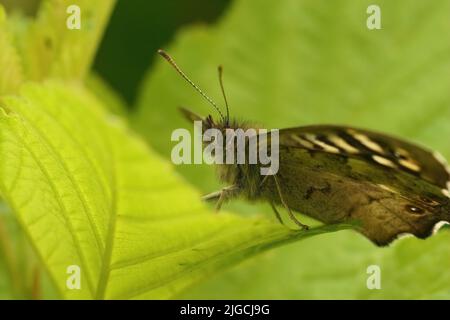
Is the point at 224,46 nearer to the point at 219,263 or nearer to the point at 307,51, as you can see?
the point at 307,51

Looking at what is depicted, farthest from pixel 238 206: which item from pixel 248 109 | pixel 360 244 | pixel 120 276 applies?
pixel 120 276

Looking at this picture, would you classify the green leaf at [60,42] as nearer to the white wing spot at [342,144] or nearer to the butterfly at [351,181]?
the butterfly at [351,181]

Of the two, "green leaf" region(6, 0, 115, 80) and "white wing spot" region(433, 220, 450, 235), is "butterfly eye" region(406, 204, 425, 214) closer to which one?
"white wing spot" region(433, 220, 450, 235)

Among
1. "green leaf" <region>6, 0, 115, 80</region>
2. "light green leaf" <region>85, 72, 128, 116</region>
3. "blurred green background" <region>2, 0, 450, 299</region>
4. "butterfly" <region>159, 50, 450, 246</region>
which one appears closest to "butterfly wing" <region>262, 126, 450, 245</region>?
"butterfly" <region>159, 50, 450, 246</region>

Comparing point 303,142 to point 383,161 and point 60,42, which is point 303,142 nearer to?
point 383,161

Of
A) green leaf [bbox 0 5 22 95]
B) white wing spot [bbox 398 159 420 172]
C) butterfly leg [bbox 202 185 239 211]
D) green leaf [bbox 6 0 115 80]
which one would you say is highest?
green leaf [bbox 6 0 115 80]

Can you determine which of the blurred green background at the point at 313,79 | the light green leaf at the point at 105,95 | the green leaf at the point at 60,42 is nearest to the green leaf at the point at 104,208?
the green leaf at the point at 60,42

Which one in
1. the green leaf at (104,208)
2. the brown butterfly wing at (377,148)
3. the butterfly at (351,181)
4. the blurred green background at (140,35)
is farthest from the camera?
the blurred green background at (140,35)

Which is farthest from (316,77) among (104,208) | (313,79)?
(104,208)
